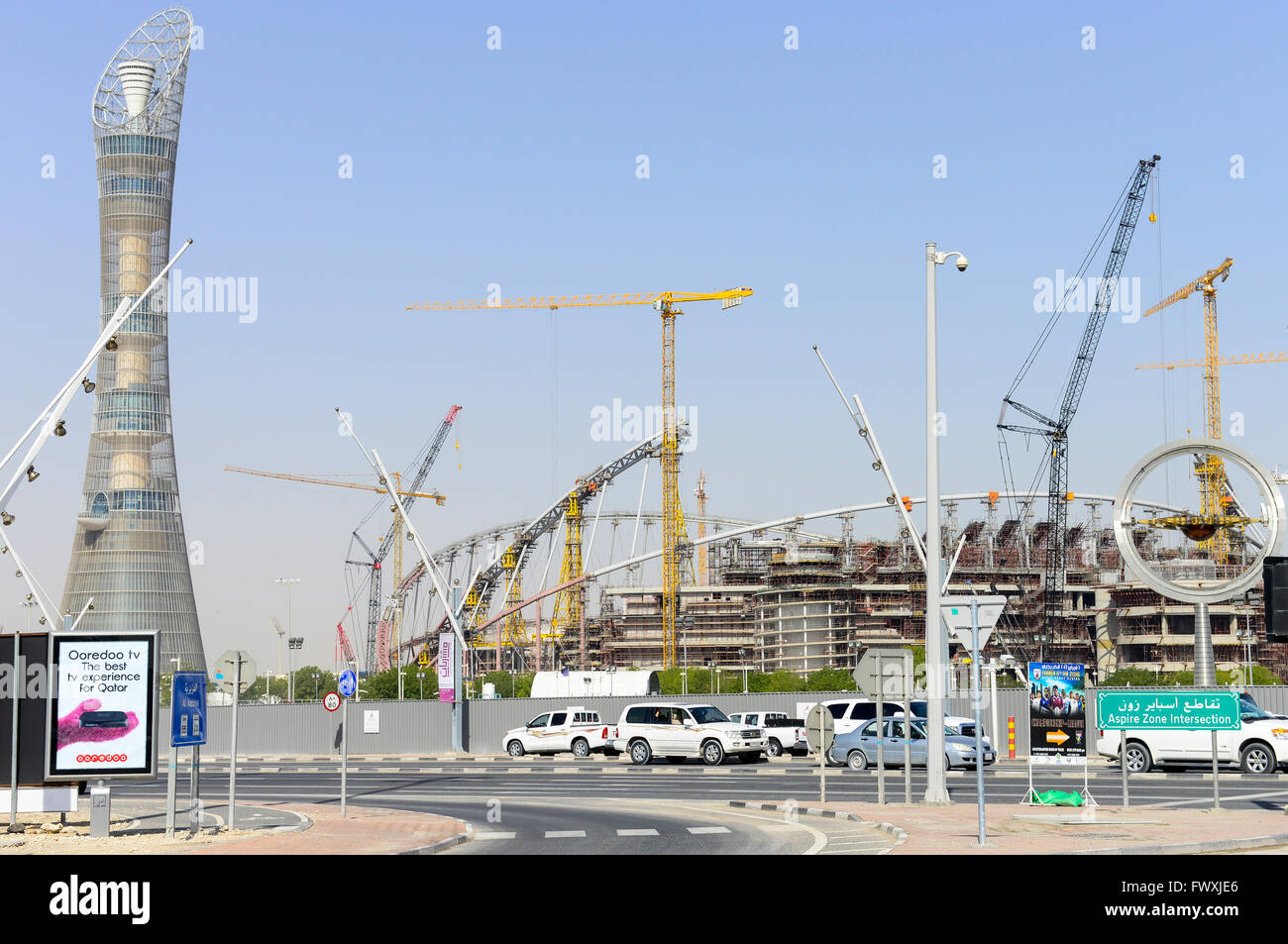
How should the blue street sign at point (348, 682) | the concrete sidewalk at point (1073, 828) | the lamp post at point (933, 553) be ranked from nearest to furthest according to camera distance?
the concrete sidewalk at point (1073, 828)
the lamp post at point (933, 553)
the blue street sign at point (348, 682)

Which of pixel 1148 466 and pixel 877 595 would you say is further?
pixel 877 595

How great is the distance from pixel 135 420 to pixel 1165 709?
3917 inches

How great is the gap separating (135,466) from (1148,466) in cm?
8758

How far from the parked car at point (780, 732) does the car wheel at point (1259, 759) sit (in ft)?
53.1

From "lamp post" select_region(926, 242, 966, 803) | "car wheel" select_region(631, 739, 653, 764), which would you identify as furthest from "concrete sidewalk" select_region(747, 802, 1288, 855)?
"car wheel" select_region(631, 739, 653, 764)

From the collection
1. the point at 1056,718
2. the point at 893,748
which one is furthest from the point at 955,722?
the point at 893,748

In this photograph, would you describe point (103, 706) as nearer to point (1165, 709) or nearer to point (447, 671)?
point (1165, 709)

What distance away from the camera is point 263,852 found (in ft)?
62.7

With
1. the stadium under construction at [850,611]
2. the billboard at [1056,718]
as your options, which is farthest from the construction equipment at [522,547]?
the billboard at [1056,718]

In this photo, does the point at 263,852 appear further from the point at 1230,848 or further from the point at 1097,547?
the point at 1097,547

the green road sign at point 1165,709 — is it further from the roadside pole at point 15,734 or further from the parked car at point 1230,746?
the roadside pole at point 15,734

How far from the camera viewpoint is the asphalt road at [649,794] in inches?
818
